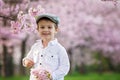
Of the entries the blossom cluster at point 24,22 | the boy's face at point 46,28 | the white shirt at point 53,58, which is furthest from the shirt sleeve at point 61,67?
the blossom cluster at point 24,22

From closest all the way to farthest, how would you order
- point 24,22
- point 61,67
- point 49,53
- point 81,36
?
point 61,67, point 49,53, point 24,22, point 81,36

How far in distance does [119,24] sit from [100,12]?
6.58ft

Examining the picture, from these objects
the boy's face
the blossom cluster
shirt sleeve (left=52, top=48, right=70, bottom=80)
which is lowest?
shirt sleeve (left=52, top=48, right=70, bottom=80)

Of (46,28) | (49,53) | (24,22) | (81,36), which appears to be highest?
(81,36)

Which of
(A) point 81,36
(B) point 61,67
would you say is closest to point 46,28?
(B) point 61,67

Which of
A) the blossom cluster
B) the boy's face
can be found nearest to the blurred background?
the blossom cluster

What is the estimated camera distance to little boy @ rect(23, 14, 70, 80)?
16.0ft

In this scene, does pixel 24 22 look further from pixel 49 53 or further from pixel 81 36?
pixel 81 36

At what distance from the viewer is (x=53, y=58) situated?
493 centimetres

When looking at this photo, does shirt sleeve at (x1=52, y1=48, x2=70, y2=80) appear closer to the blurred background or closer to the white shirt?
the white shirt

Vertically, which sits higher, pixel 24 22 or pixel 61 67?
pixel 24 22

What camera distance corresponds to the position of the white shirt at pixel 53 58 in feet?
16.0

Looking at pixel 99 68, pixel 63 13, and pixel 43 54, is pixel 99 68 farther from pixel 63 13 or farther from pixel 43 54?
pixel 43 54

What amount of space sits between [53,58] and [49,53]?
73 millimetres
